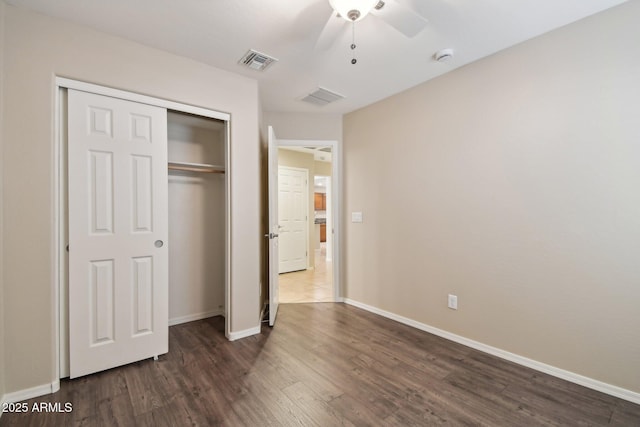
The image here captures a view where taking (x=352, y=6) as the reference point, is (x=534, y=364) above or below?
below

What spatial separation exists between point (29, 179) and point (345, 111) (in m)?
3.22

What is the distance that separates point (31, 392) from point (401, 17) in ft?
11.1

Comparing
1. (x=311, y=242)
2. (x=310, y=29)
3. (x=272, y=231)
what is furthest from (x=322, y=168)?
(x=310, y=29)

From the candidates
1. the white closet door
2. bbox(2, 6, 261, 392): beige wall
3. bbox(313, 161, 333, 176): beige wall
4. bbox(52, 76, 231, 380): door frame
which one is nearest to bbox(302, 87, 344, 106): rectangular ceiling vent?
the white closet door

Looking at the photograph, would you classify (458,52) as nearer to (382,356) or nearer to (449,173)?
(449,173)

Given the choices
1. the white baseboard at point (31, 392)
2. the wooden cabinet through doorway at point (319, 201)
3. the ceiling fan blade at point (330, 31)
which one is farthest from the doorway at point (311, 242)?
the wooden cabinet through doorway at point (319, 201)

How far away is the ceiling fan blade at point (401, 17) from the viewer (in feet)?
Result: 5.03

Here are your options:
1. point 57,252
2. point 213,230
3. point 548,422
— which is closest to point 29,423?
point 57,252

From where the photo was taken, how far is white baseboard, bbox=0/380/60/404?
1.72 m

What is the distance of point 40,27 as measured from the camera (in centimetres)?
184

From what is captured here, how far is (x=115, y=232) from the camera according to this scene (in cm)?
214

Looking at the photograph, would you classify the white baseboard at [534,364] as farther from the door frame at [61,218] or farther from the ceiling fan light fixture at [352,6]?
the door frame at [61,218]

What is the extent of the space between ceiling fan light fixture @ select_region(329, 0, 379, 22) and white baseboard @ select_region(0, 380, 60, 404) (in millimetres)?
3044

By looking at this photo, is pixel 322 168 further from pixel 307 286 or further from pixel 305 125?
pixel 307 286
